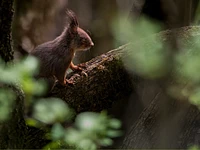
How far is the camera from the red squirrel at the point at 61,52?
4847mm

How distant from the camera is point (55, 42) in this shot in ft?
16.9

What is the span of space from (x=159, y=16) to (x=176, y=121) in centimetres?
210

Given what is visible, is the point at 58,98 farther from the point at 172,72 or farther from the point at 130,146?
the point at 172,72

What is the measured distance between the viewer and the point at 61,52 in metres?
5.03

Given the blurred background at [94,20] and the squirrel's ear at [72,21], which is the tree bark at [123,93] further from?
the squirrel's ear at [72,21]

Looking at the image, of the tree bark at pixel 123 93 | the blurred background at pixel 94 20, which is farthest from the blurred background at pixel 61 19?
the tree bark at pixel 123 93

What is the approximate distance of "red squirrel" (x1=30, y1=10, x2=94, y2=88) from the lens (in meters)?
4.85

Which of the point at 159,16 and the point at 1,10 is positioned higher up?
the point at 1,10

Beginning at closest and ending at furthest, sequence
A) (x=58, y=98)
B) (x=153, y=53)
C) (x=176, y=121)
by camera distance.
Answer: (x=153, y=53) → (x=176, y=121) → (x=58, y=98)

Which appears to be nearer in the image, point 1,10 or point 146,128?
point 1,10

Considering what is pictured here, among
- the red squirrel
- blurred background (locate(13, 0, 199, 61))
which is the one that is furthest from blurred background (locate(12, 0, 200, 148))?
the red squirrel

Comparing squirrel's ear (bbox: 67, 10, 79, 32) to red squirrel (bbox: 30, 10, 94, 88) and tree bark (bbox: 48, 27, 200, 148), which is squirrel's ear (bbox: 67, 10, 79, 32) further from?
tree bark (bbox: 48, 27, 200, 148)

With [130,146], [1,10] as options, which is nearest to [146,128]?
[130,146]

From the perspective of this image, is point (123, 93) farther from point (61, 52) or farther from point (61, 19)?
point (61, 19)
